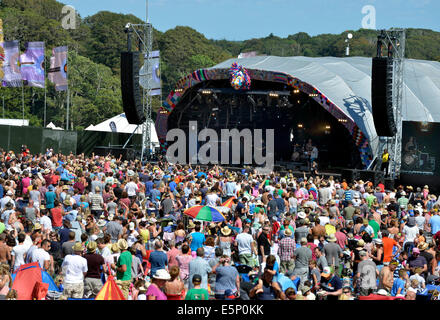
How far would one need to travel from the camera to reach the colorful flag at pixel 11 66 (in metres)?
30.2

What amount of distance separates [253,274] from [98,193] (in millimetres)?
5942

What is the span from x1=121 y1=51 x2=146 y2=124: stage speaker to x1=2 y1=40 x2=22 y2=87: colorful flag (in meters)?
5.56

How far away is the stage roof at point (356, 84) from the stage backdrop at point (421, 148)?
216 centimetres

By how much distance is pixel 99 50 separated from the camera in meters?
75.1

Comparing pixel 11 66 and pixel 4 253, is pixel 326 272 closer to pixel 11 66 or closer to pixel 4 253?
pixel 4 253

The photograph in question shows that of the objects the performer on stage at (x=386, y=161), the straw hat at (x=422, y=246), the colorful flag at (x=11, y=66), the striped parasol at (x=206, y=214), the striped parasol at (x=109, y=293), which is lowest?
the straw hat at (x=422, y=246)

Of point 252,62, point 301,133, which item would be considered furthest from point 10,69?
point 301,133

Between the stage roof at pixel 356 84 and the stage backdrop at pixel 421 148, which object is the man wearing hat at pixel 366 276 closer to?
the stage backdrop at pixel 421 148

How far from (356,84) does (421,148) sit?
6.51 m

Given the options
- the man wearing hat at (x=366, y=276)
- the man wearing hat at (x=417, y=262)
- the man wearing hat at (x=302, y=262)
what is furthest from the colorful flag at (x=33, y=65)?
the man wearing hat at (x=366, y=276)

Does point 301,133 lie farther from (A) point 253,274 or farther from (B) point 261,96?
(A) point 253,274

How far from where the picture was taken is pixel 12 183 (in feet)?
50.5

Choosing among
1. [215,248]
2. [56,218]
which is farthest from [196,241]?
[56,218]

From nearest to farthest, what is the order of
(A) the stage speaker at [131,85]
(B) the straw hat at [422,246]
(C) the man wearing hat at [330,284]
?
1. (C) the man wearing hat at [330,284]
2. (B) the straw hat at [422,246]
3. (A) the stage speaker at [131,85]
